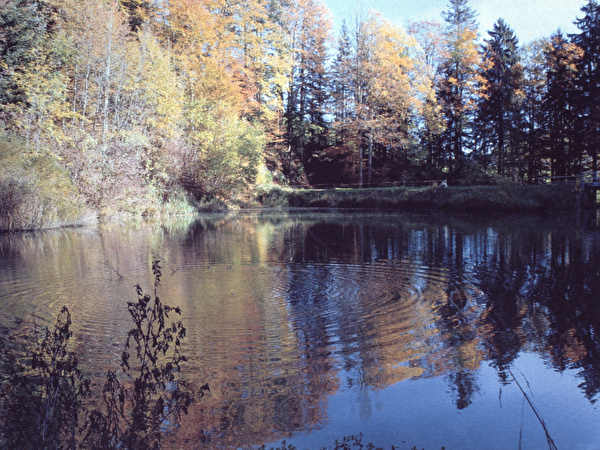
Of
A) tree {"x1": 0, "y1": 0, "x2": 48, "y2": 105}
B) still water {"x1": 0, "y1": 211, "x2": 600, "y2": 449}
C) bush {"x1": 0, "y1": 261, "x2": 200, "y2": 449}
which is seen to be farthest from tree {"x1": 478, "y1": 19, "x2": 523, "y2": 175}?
bush {"x1": 0, "y1": 261, "x2": 200, "y2": 449}

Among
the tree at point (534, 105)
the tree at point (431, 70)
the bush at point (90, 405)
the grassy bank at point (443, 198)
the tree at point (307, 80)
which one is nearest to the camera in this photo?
the bush at point (90, 405)

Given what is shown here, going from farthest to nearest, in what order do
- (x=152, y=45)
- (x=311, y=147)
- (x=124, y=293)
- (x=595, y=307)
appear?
1. (x=311, y=147)
2. (x=152, y=45)
3. (x=124, y=293)
4. (x=595, y=307)

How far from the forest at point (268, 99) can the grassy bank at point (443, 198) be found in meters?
2.76

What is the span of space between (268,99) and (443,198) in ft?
61.2

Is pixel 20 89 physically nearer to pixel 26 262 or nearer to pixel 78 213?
pixel 78 213

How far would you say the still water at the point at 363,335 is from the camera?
12.8 ft

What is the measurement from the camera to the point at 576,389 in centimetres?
448

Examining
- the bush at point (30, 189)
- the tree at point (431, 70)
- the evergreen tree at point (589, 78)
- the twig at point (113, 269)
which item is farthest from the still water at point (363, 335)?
the tree at point (431, 70)

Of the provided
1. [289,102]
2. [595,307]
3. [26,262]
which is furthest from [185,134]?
[595,307]

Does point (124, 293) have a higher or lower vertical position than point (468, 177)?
lower

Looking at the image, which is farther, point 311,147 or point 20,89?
point 311,147

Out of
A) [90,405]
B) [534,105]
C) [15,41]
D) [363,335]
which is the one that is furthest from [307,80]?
[90,405]

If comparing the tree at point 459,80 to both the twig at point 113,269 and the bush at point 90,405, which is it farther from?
the bush at point 90,405

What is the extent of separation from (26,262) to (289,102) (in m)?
38.4
